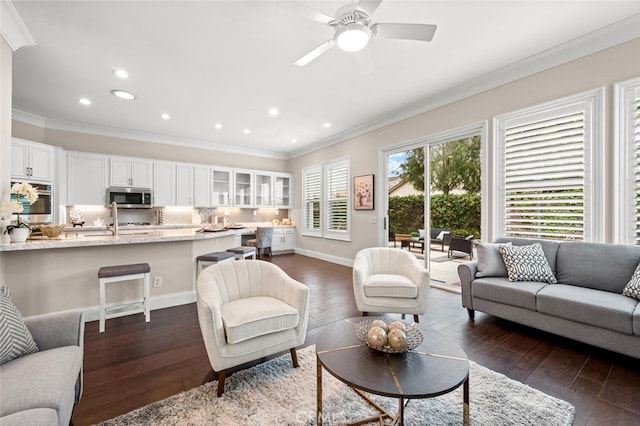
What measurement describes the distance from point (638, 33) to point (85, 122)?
8194mm

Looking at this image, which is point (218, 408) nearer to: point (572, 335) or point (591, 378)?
point (591, 378)

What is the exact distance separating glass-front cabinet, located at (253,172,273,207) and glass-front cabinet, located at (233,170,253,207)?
0.17 m

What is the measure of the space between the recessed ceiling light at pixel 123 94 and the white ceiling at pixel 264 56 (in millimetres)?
105

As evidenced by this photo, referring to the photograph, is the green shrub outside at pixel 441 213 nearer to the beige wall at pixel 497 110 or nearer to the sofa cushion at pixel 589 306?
the beige wall at pixel 497 110

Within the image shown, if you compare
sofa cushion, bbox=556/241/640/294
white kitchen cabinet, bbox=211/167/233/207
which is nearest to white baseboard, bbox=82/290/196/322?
white kitchen cabinet, bbox=211/167/233/207

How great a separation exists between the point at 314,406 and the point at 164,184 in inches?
236

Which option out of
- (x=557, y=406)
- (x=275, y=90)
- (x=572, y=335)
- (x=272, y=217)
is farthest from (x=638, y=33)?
(x=272, y=217)

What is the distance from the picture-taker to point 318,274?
5.21 metres

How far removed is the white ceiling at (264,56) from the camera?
7.92 feet

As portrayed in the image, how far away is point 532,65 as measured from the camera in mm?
3209

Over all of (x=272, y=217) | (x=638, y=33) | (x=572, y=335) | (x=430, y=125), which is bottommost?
(x=572, y=335)

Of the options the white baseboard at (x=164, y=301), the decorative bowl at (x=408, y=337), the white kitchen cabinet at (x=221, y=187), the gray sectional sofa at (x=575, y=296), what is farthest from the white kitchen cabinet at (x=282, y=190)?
the decorative bowl at (x=408, y=337)

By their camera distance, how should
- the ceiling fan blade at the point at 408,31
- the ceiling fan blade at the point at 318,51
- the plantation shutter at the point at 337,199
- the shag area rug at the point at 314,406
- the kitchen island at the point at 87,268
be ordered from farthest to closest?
→ the plantation shutter at the point at 337,199
the kitchen island at the point at 87,268
the ceiling fan blade at the point at 318,51
the ceiling fan blade at the point at 408,31
the shag area rug at the point at 314,406

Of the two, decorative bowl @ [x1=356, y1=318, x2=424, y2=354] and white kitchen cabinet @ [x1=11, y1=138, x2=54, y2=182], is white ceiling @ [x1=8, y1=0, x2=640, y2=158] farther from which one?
decorative bowl @ [x1=356, y1=318, x2=424, y2=354]
